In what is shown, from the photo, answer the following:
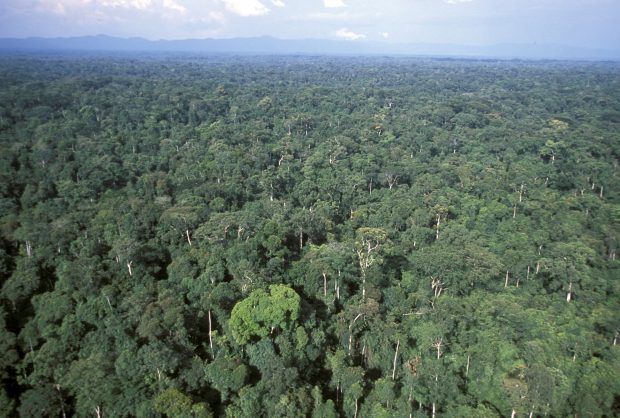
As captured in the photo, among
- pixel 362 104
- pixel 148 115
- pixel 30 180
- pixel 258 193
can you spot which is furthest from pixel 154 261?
pixel 362 104

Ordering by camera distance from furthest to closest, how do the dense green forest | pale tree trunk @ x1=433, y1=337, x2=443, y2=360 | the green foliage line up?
pale tree trunk @ x1=433, y1=337, x2=443, y2=360 → the green foliage → the dense green forest

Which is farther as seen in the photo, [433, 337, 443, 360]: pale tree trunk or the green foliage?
[433, 337, 443, 360]: pale tree trunk

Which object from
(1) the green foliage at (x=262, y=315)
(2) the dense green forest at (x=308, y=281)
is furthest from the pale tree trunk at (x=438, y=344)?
(1) the green foliage at (x=262, y=315)

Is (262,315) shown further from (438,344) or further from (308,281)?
(438,344)

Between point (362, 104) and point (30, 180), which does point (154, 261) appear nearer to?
point (30, 180)

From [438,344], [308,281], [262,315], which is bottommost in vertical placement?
[438,344]

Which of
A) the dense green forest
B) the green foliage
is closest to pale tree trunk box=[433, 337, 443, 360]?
the dense green forest

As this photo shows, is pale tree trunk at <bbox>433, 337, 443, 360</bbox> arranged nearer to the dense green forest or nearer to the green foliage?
the dense green forest

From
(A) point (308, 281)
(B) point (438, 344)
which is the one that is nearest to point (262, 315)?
(A) point (308, 281)

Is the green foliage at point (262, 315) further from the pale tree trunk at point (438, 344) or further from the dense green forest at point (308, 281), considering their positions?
the pale tree trunk at point (438, 344)
